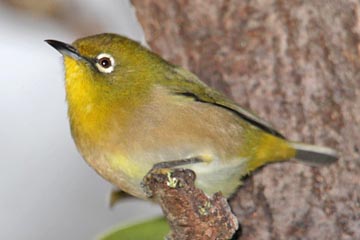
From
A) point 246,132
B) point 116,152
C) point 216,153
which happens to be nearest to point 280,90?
point 246,132

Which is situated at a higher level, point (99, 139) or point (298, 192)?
point (99, 139)

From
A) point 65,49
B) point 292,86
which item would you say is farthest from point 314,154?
point 65,49

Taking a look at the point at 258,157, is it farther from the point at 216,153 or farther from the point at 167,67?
the point at 167,67

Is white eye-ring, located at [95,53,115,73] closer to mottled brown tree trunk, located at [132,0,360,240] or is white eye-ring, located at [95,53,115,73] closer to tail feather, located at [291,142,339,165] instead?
mottled brown tree trunk, located at [132,0,360,240]

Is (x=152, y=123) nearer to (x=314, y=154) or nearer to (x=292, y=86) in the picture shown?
(x=314, y=154)

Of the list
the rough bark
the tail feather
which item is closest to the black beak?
the rough bark

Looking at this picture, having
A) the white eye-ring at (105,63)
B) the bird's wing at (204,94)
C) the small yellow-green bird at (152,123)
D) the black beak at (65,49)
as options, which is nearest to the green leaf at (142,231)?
the small yellow-green bird at (152,123)

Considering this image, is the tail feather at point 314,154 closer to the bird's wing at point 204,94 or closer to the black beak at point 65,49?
the bird's wing at point 204,94
